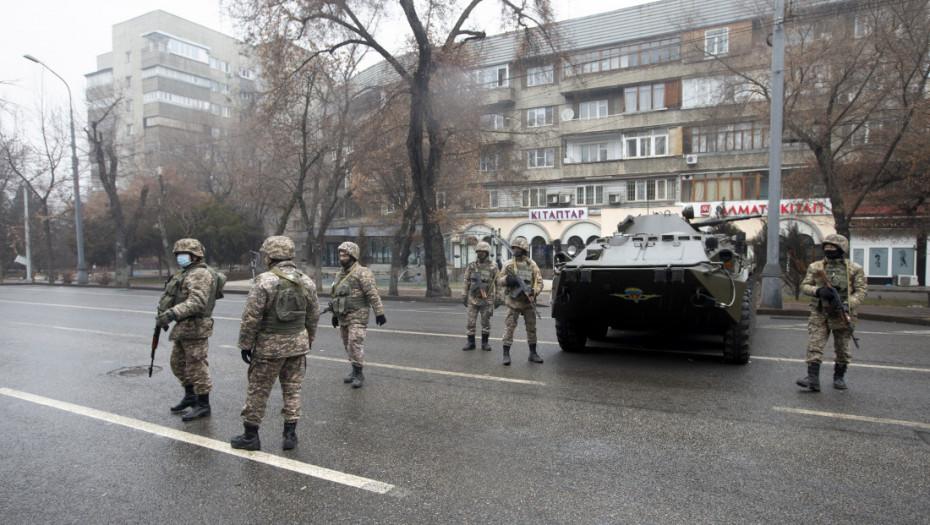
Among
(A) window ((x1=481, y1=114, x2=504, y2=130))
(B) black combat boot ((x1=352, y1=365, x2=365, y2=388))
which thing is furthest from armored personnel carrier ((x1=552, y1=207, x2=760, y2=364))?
(A) window ((x1=481, y1=114, x2=504, y2=130))

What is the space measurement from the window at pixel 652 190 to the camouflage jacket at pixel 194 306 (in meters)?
29.4

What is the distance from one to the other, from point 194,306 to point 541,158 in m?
32.7

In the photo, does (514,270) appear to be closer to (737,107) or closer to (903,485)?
(903,485)

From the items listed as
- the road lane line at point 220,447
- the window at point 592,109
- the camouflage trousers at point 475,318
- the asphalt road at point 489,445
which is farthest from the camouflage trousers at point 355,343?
the window at point 592,109

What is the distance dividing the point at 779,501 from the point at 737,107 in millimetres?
19050

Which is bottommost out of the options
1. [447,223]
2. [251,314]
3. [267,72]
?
[251,314]

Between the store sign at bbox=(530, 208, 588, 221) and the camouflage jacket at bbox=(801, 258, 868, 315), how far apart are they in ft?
92.0

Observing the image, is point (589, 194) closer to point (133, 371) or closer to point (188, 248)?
point (133, 371)

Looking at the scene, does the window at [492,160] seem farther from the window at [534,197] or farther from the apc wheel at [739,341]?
the apc wheel at [739,341]

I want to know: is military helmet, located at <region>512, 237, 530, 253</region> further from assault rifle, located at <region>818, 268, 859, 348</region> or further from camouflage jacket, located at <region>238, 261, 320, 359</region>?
camouflage jacket, located at <region>238, 261, 320, 359</region>

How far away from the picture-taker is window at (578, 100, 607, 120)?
34.6 meters

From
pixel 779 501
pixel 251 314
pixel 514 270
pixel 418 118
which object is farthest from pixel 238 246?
pixel 779 501

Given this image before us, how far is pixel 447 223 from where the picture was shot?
23.0 metres

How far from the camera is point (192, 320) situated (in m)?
5.41
